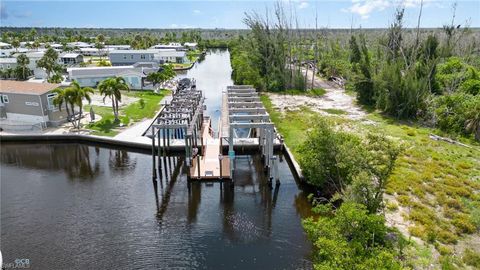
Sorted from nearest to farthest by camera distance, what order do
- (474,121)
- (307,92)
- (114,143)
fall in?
(474,121), (114,143), (307,92)

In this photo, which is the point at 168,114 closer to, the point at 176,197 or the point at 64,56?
the point at 176,197

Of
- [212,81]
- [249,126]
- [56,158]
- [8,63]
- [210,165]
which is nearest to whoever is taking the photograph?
[249,126]

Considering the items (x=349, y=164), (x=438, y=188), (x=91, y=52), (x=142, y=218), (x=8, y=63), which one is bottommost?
(x=142, y=218)

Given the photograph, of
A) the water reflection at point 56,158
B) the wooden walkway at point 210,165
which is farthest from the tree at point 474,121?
the water reflection at point 56,158

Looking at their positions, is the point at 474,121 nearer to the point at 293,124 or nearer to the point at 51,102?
the point at 293,124

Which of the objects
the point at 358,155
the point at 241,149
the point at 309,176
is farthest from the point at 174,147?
the point at 358,155

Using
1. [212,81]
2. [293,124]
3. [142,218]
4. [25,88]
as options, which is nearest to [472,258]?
[142,218]
